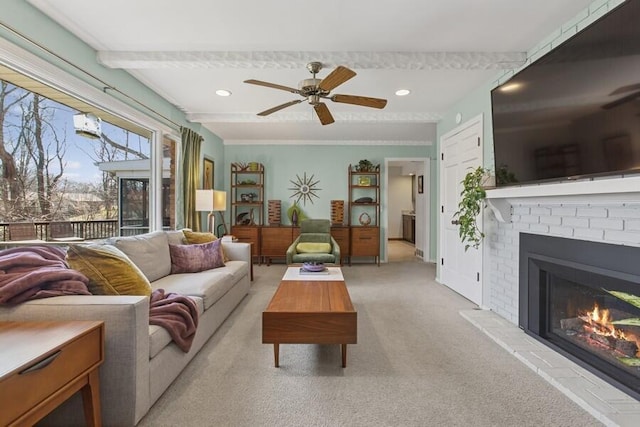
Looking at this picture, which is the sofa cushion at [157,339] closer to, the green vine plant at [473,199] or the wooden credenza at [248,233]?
the green vine plant at [473,199]

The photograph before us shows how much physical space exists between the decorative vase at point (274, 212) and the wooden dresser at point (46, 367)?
460cm

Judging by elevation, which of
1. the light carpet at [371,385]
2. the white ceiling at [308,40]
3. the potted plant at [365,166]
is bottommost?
the light carpet at [371,385]

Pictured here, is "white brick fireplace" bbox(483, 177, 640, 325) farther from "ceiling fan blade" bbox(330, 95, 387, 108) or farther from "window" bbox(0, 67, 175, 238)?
"window" bbox(0, 67, 175, 238)

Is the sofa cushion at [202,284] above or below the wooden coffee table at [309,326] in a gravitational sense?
above

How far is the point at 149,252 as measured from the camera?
285 centimetres

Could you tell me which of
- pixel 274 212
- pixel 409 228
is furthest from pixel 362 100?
pixel 409 228

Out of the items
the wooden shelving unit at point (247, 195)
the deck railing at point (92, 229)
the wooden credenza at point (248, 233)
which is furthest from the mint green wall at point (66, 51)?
the wooden credenza at point (248, 233)

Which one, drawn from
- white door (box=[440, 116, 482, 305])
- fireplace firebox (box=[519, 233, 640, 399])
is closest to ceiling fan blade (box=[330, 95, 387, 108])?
white door (box=[440, 116, 482, 305])

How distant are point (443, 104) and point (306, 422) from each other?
3.95 meters

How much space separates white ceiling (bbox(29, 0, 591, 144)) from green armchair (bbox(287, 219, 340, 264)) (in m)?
2.23

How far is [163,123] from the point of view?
3.89 meters

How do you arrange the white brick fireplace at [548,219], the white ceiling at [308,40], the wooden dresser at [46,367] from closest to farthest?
1. the wooden dresser at [46,367]
2. the white brick fireplace at [548,219]
3. the white ceiling at [308,40]

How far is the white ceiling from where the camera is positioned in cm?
217

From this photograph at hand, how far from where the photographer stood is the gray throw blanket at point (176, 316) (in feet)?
6.34
